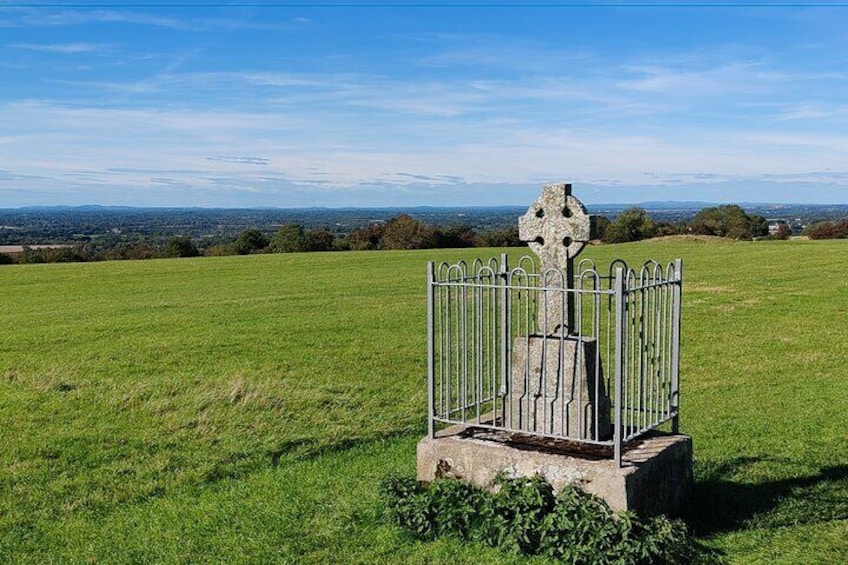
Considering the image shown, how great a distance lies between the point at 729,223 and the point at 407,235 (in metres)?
30.2

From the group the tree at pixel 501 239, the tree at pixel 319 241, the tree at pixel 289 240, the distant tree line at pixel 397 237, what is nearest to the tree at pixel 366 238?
the distant tree line at pixel 397 237

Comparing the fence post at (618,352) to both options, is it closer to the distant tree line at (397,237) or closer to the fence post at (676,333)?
the fence post at (676,333)

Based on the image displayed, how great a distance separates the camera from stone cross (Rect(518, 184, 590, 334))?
834 centimetres

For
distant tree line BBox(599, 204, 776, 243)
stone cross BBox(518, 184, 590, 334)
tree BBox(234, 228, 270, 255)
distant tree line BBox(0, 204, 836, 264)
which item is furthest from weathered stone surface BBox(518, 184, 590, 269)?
tree BBox(234, 228, 270, 255)

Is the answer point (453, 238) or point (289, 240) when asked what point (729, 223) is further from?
point (289, 240)

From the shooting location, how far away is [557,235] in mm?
8492

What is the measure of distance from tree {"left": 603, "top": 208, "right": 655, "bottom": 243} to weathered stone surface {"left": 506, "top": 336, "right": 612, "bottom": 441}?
184 ft

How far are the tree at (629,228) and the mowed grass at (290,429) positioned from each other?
37.9m

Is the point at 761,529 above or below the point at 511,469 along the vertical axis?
below

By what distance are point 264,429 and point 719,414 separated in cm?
666

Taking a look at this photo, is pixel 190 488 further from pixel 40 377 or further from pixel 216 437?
pixel 40 377

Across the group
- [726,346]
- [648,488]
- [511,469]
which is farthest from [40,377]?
[726,346]

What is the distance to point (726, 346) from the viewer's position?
18.7 metres

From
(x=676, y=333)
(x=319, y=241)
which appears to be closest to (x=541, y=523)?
(x=676, y=333)
